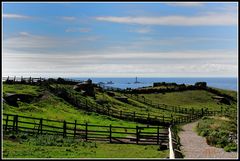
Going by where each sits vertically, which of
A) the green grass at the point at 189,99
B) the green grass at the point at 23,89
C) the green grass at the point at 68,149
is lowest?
the green grass at the point at 68,149

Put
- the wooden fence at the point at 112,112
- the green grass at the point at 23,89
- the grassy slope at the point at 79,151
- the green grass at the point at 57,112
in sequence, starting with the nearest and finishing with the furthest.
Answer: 1. the grassy slope at the point at 79,151
2. the green grass at the point at 57,112
3. the wooden fence at the point at 112,112
4. the green grass at the point at 23,89

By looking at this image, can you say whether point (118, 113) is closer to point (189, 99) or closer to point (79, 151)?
point (79, 151)

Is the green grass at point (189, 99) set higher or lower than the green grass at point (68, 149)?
higher

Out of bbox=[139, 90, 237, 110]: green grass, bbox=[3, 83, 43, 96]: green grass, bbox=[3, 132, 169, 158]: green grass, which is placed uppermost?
bbox=[3, 83, 43, 96]: green grass

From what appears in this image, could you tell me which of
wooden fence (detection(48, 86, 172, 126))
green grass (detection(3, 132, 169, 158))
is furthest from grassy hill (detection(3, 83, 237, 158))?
wooden fence (detection(48, 86, 172, 126))

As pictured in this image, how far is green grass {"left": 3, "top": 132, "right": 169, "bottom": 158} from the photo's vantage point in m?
26.5

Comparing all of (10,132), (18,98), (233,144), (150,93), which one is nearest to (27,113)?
(18,98)

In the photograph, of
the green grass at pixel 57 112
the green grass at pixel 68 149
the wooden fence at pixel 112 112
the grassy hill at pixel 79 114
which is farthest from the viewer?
the wooden fence at pixel 112 112

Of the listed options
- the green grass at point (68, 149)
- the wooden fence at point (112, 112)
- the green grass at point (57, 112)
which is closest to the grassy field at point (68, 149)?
the green grass at point (68, 149)

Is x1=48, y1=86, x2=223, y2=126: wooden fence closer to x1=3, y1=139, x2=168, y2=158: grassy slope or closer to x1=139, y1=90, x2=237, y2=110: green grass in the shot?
x1=3, y1=139, x2=168, y2=158: grassy slope

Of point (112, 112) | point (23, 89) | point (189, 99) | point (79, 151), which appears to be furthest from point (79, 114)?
point (189, 99)

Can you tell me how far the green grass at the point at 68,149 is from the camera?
87.0ft

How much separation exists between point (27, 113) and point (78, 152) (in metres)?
23.9

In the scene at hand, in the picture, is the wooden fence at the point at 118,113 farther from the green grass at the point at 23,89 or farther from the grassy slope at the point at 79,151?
the grassy slope at the point at 79,151
